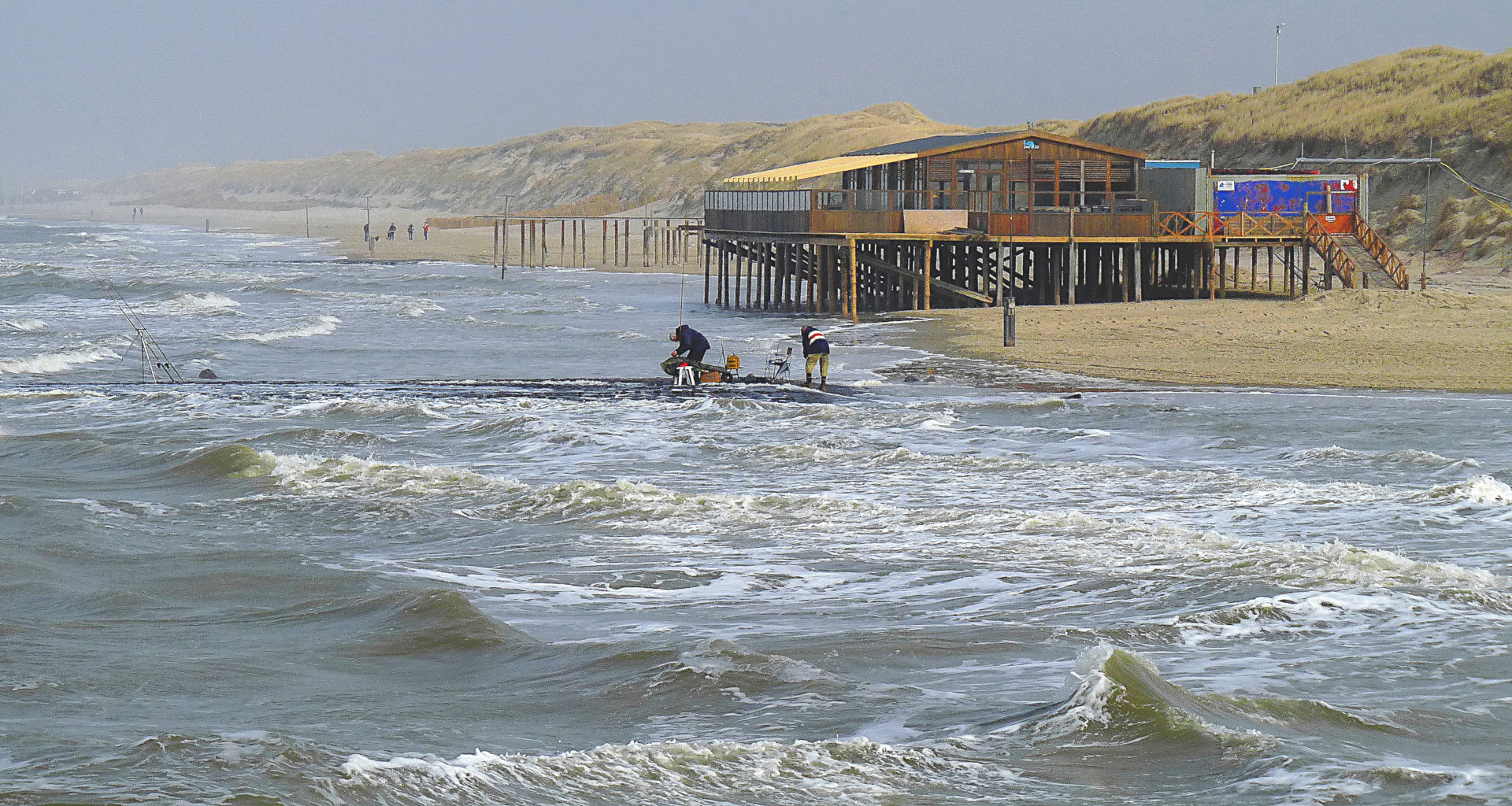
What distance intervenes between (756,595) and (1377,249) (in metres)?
32.0

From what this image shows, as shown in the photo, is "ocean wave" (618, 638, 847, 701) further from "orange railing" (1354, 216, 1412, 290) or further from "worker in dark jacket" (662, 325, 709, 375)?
"orange railing" (1354, 216, 1412, 290)

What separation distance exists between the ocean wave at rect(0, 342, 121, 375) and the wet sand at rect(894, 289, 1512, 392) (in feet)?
54.7

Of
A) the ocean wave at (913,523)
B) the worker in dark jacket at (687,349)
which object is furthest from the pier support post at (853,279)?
the ocean wave at (913,523)

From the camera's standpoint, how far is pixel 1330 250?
40.2 m

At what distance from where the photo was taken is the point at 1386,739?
9.38 metres

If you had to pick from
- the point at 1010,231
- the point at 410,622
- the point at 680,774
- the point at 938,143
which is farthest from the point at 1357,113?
the point at 680,774

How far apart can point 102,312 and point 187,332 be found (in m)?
7.33

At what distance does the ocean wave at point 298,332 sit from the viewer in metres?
39.8

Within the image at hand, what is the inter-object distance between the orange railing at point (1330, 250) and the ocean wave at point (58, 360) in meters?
27.3

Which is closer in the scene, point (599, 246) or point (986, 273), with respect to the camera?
point (986, 273)

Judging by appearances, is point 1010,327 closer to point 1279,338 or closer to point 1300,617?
point 1279,338

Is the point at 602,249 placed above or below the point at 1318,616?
above

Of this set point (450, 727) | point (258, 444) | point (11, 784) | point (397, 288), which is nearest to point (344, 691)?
point (450, 727)

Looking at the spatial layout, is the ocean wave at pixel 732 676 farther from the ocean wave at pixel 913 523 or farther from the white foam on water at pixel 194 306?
the white foam on water at pixel 194 306
